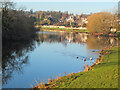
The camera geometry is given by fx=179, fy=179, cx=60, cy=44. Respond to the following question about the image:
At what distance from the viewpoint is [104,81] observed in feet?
37.4

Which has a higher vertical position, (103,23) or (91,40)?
(103,23)

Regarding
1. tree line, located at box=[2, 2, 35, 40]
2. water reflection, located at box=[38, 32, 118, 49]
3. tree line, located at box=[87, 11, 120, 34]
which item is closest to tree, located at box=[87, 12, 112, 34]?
tree line, located at box=[87, 11, 120, 34]

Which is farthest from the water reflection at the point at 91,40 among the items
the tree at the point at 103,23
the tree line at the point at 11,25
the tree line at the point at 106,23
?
the tree at the point at 103,23

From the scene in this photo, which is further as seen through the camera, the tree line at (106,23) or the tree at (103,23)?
the tree at (103,23)

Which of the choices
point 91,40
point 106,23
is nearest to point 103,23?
point 106,23

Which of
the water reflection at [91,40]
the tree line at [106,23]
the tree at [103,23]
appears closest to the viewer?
the water reflection at [91,40]

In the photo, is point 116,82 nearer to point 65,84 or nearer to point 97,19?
point 65,84

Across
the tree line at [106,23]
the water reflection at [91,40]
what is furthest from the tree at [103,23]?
the water reflection at [91,40]

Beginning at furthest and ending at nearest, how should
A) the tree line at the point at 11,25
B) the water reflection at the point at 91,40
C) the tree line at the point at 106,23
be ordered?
the tree line at the point at 106,23, the tree line at the point at 11,25, the water reflection at the point at 91,40

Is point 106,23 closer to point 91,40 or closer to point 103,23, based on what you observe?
point 103,23

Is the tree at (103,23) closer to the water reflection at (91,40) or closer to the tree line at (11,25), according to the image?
the water reflection at (91,40)

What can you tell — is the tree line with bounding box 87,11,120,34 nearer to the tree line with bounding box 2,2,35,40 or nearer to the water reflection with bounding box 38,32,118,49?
the water reflection with bounding box 38,32,118,49

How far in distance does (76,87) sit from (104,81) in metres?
1.97

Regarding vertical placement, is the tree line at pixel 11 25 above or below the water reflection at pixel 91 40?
above
